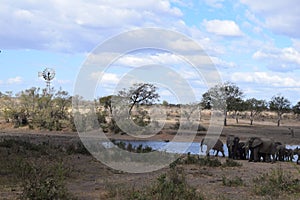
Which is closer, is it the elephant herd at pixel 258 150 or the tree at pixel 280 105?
the elephant herd at pixel 258 150

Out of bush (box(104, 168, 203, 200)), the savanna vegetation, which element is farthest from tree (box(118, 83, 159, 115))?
bush (box(104, 168, 203, 200))

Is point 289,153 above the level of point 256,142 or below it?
below

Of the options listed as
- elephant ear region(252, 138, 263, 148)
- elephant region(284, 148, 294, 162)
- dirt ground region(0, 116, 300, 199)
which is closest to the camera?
dirt ground region(0, 116, 300, 199)

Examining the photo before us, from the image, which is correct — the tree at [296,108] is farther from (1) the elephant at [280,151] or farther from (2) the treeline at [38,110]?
(1) the elephant at [280,151]

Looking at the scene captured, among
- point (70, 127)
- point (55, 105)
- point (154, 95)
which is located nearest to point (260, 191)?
point (154, 95)

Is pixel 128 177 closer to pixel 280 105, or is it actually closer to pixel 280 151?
pixel 280 151

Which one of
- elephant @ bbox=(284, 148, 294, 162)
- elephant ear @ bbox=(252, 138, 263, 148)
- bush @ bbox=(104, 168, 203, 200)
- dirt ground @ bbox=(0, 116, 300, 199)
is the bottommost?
dirt ground @ bbox=(0, 116, 300, 199)

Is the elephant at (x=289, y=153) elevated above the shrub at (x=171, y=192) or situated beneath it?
elevated above

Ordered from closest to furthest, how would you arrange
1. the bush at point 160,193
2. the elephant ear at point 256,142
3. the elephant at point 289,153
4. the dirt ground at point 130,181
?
the bush at point 160,193
the dirt ground at point 130,181
the elephant ear at point 256,142
the elephant at point 289,153

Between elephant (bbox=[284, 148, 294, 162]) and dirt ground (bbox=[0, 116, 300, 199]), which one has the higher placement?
elephant (bbox=[284, 148, 294, 162])

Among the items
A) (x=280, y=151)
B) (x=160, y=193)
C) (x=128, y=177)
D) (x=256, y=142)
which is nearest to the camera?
(x=160, y=193)

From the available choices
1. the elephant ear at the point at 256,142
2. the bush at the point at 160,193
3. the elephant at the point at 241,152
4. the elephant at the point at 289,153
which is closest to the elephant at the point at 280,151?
the elephant at the point at 289,153

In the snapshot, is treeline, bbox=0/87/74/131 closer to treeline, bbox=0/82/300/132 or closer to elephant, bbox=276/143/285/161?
treeline, bbox=0/82/300/132

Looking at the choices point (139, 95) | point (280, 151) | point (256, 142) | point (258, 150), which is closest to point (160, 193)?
point (256, 142)
